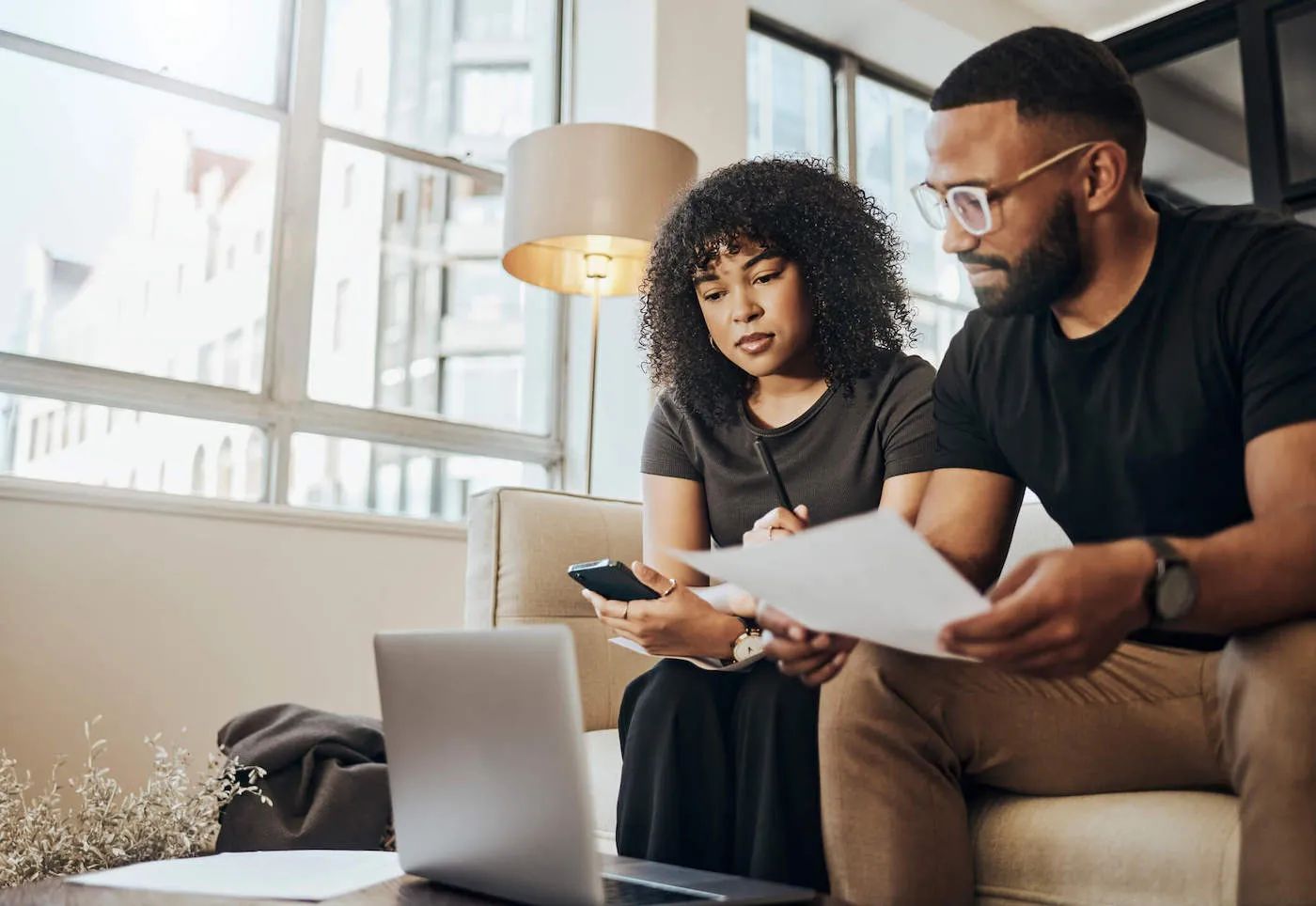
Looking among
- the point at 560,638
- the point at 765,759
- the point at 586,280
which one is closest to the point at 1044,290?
the point at 765,759

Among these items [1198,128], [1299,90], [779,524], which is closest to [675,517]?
[779,524]

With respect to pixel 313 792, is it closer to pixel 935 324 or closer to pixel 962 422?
pixel 962 422

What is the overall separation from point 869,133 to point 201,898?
389cm

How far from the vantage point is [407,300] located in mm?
3129

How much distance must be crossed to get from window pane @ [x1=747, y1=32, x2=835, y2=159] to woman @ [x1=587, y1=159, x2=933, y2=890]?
2259 millimetres

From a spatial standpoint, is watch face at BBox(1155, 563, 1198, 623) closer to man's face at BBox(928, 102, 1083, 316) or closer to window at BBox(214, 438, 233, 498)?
man's face at BBox(928, 102, 1083, 316)

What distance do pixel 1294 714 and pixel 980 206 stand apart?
21.3 inches

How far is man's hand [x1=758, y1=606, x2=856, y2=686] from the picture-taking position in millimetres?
1074

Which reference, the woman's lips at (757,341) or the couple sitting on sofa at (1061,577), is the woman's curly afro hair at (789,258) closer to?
the woman's lips at (757,341)

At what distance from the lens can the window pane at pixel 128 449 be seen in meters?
2.47

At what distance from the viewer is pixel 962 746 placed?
3.58 feet

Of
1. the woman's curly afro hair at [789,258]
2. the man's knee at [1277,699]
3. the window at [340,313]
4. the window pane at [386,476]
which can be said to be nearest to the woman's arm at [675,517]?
the woman's curly afro hair at [789,258]

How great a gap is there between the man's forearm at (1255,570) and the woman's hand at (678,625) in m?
0.53

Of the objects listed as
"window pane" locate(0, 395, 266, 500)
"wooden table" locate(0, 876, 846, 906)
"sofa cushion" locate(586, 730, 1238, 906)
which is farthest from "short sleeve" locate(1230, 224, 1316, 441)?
"window pane" locate(0, 395, 266, 500)
